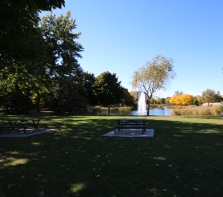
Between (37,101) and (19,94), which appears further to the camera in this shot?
(37,101)

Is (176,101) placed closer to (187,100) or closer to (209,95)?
(187,100)

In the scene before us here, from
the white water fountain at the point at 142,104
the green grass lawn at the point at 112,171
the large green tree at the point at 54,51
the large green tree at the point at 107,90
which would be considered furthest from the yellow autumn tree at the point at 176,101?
the green grass lawn at the point at 112,171

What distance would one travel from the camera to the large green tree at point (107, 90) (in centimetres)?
4422

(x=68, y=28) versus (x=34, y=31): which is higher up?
(x=68, y=28)

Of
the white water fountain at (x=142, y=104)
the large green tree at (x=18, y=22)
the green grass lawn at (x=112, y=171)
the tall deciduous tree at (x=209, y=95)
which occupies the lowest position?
the green grass lawn at (x=112, y=171)

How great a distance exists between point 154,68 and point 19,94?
877 inches

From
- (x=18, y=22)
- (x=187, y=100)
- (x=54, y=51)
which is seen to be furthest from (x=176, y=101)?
(x=18, y=22)

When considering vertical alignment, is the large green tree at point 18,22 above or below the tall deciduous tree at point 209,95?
below

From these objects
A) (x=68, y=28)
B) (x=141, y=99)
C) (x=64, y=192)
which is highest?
(x=68, y=28)

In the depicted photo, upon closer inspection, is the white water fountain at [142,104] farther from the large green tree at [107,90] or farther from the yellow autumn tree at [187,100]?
the yellow autumn tree at [187,100]

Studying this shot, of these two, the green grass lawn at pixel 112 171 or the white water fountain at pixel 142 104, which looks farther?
the white water fountain at pixel 142 104

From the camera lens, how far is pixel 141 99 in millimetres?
35688

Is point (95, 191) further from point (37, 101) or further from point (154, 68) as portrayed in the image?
point (37, 101)

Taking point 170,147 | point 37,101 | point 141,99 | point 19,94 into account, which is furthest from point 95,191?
point 37,101
